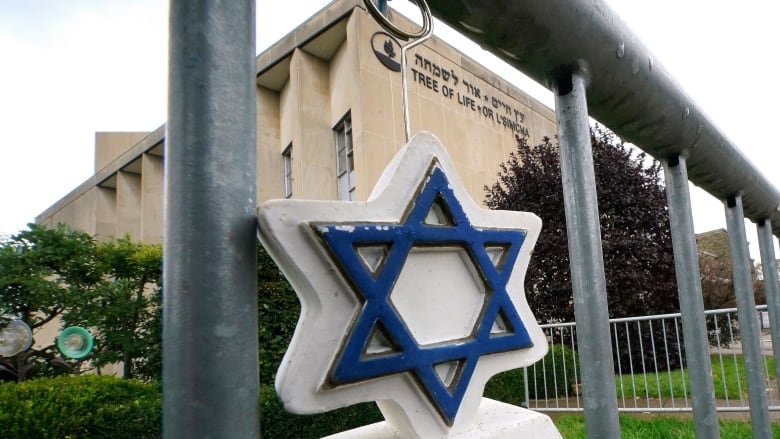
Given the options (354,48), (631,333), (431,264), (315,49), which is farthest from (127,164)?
(431,264)

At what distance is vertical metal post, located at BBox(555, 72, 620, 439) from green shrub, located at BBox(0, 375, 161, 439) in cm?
379

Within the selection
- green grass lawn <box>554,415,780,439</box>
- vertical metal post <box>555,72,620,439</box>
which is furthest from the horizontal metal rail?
green grass lawn <box>554,415,780,439</box>

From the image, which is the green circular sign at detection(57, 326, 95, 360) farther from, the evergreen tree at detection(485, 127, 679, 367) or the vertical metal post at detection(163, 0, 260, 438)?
the vertical metal post at detection(163, 0, 260, 438)

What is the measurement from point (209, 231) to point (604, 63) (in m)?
0.71

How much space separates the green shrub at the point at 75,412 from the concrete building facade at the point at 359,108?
499cm

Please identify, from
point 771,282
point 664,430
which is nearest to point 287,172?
point 664,430

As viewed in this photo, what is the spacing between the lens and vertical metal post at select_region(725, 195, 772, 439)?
1.31 metres

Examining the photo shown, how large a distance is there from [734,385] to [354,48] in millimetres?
8690

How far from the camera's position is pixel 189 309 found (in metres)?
0.40

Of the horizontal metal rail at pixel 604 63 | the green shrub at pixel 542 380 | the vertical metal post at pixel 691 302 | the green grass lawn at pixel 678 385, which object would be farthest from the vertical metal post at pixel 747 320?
the green shrub at pixel 542 380

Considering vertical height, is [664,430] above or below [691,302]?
below

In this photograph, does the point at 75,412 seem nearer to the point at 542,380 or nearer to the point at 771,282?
the point at 771,282

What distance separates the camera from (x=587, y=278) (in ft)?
2.41

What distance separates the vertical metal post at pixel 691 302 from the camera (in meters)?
1.02
